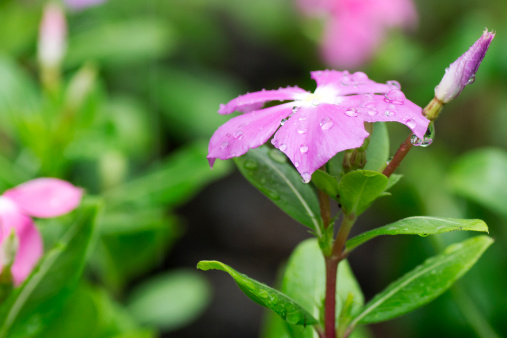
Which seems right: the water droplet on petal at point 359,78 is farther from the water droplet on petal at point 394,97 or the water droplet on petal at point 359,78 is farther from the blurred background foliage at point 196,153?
the blurred background foliage at point 196,153

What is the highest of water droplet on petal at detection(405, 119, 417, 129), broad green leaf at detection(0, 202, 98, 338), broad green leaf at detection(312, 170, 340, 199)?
water droplet on petal at detection(405, 119, 417, 129)

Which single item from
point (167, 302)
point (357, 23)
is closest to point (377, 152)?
point (167, 302)

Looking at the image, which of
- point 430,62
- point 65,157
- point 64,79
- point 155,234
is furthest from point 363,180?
point 430,62

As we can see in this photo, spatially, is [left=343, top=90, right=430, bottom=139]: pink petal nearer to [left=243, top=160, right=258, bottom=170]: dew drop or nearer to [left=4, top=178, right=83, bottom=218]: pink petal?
[left=243, top=160, right=258, bottom=170]: dew drop

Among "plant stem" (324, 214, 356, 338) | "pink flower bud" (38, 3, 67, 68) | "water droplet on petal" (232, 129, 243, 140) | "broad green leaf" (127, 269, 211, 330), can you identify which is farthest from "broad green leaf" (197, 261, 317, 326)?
"broad green leaf" (127, 269, 211, 330)

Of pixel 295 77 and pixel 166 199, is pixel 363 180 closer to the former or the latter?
pixel 166 199
